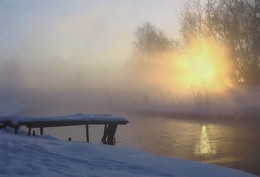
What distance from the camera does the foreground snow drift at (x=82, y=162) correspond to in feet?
24.6

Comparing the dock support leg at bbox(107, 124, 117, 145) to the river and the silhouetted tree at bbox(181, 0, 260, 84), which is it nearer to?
the river

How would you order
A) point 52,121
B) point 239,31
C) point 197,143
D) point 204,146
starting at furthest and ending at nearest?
point 239,31 → point 197,143 → point 204,146 → point 52,121

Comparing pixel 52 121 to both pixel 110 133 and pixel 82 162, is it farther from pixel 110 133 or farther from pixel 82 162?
pixel 82 162

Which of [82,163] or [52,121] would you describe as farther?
[52,121]

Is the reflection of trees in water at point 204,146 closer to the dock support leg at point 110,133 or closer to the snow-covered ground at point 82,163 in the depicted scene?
the dock support leg at point 110,133

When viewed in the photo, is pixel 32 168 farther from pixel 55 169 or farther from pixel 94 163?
pixel 94 163

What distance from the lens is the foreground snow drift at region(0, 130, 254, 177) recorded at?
7496 millimetres

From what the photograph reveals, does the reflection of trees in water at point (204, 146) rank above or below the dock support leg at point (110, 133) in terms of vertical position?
below

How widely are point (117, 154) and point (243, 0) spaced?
140 feet

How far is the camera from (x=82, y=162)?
8.36 m

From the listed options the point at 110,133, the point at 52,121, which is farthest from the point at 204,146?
Result: the point at 52,121

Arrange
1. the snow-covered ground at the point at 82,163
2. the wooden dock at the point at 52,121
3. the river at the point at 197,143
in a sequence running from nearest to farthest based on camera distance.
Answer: the snow-covered ground at the point at 82,163
the wooden dock at the point at 52,121
the river at the point at 197,143

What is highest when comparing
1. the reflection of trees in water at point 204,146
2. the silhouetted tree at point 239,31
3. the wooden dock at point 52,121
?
the silhouetted tree at point 239,31

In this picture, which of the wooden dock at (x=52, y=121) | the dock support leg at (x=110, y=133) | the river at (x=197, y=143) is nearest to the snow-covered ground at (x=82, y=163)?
the wooden dock at (x=52, y=121)
